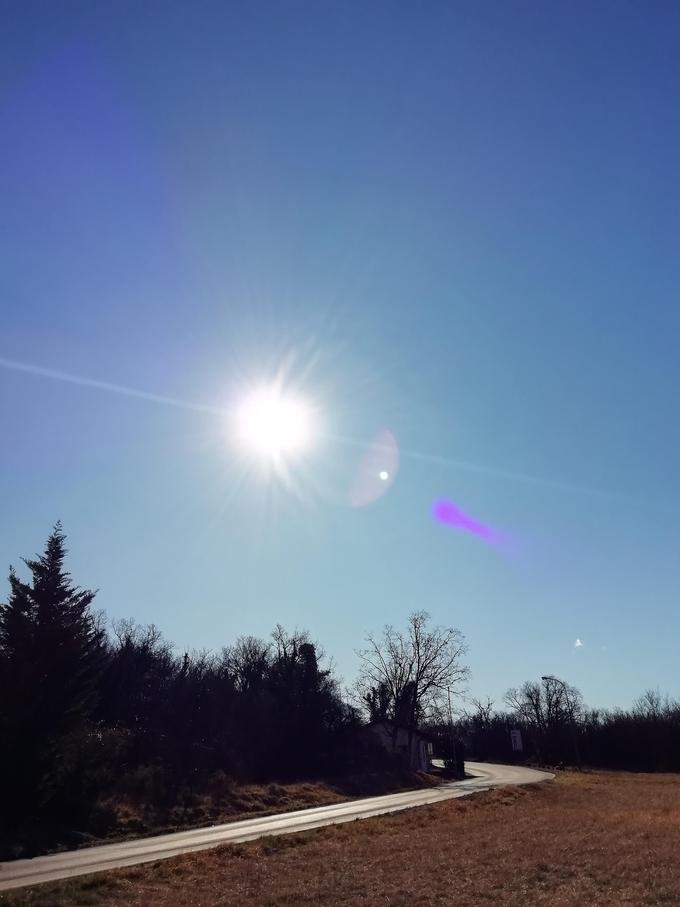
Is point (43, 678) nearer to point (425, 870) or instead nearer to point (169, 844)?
point (169, 844)

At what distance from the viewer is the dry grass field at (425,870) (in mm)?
12922

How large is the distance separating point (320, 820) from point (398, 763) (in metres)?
30.8

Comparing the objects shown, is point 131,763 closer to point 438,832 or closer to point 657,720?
point 438,832

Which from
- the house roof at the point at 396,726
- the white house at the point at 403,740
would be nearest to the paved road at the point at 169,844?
the white house at the point at 403,740

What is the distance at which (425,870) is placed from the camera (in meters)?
15.6

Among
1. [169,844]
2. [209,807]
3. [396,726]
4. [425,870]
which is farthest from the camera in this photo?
[396,726]

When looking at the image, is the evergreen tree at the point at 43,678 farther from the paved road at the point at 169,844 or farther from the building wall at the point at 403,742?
the building wall at the point at 403,742

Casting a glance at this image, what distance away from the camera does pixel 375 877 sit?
49.2 feet

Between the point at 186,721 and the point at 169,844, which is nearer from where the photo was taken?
the point at 169,844

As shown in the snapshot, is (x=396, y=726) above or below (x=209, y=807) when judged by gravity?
above

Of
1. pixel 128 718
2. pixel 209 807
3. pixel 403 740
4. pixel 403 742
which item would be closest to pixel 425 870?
pixel 209 807

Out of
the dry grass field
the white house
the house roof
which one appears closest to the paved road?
the dry grass field

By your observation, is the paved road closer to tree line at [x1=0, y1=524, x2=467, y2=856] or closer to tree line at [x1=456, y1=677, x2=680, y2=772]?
tree line at [x1=0, y1=524, x2=467, y2=856]

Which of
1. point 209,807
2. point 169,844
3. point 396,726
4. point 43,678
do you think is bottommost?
point 169,844
